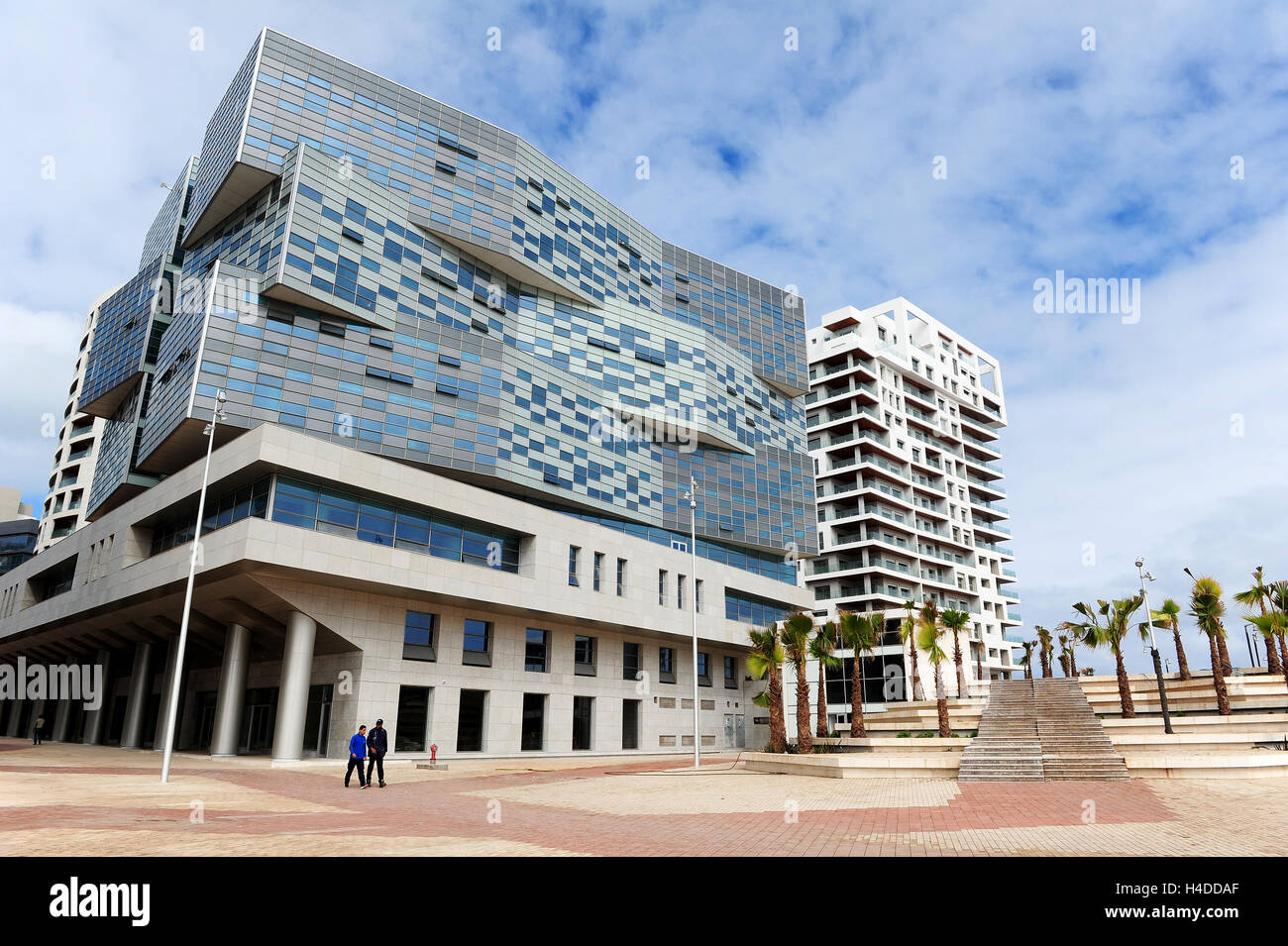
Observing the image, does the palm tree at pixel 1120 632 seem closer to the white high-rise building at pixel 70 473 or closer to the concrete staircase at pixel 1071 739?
the concrete staircase at pixel 1071 739

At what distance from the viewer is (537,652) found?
43.2m

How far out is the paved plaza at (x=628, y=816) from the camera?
1024 centimetres

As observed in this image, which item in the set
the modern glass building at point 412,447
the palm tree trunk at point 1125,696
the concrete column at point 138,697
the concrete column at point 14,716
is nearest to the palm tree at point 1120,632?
the palm tree trunk at point 1125,696

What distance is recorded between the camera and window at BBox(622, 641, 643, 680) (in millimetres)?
48506

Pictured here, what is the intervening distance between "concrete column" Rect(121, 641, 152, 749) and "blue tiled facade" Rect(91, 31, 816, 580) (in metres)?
11.2

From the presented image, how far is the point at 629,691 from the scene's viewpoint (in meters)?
48.2

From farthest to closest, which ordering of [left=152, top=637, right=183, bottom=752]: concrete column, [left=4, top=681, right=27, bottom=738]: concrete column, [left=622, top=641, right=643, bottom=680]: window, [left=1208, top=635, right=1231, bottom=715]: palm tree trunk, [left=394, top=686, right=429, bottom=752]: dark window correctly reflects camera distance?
1. [left=4, top=681, right=27, bottom=738]: concrete column
2. [left=622, top=641, right=643, bottom=680]: window
3. [left=152, top=637, right=183, bottom=752]: concrete column
4. [left=394, top=686, right=429, bottom=752]: dark window
5. [left=1208, top=635, right=1231, bottom=715]: palm tree trunk

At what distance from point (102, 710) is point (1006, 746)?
176ft

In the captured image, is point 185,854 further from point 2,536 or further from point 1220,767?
point 2,536

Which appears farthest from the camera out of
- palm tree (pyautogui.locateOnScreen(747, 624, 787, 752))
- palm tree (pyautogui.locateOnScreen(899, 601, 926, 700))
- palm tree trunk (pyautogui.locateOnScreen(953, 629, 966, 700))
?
palm tree trunk (pyautogui.locateOnScreen(953, 629, 966, 700))

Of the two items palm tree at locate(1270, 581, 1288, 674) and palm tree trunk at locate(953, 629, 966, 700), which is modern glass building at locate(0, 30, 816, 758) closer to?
palm tree trunk at locate(953, 629, 966, 700)

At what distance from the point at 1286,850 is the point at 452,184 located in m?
51.1

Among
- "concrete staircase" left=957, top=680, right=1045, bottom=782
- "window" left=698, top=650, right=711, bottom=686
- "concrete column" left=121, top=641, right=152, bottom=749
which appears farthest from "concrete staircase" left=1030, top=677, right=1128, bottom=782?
"concrete column" left=121, top=641, right=152, bottom=749
